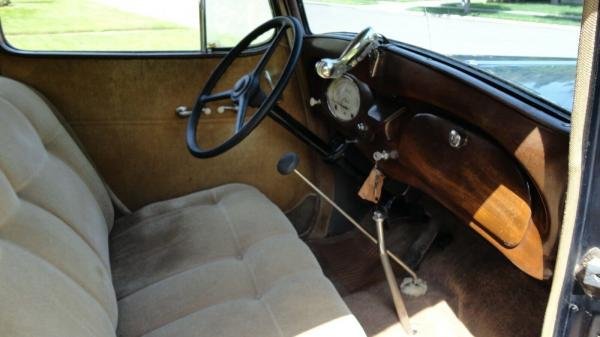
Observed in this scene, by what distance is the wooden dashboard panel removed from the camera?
3.59ft

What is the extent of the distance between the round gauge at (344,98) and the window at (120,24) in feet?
1.60

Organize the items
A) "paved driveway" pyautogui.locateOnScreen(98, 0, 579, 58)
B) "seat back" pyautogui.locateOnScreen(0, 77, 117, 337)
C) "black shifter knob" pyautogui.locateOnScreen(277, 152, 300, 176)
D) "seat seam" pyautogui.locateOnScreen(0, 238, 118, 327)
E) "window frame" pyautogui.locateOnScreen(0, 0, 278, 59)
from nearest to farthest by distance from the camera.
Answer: "seat back" pyautogui.locateOnScreen(0, 77, 117, 337), "seat seam" pyautogui.locateOnScreen(0, 238, 118, 327), "paved driveway" pyautogui.locateOnScreen(98, 0, 579, 58), "black shifter knob" pyautogui.locateOnScreen(277, 152, 300, 176), "window frame" pyautogui.locateOnScreen(0, 0, 278, 59)

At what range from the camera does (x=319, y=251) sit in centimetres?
192

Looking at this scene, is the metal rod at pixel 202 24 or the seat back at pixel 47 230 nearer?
the seat back at pixel 47 230

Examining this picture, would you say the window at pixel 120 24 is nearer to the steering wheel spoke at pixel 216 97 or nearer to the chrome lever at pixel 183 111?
the chrome lever at pixel 183 111

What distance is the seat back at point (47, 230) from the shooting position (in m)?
Answer: 0.87

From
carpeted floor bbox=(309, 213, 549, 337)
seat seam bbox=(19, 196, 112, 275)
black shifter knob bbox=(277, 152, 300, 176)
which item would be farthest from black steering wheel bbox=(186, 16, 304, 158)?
carpeted floor bbox=(309, 213, 549, 337)

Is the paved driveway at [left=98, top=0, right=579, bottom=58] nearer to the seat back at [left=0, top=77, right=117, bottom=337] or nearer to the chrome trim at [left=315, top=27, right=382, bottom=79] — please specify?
the chrome trim at [left=315, top=27, right=382, bottom=79]

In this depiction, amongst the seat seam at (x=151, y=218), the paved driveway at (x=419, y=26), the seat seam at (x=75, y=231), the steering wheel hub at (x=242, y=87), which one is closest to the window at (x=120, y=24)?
the paved driveway at (x=419, y=26)

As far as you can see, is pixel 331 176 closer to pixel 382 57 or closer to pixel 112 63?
pixel 382 57

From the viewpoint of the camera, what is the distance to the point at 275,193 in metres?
1.98

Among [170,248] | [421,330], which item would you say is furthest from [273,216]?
[421,330]

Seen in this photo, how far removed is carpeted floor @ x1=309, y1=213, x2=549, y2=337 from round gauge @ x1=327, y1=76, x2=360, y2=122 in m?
0.55

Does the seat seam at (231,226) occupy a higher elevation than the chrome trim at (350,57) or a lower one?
lower
